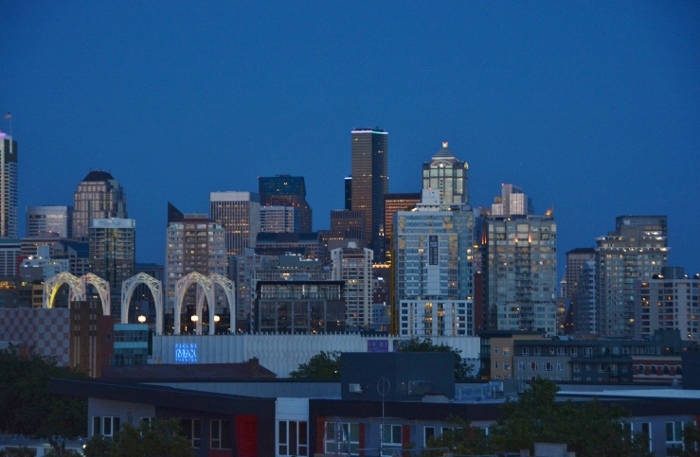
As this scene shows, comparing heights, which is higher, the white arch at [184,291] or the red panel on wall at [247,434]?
the white arch at [184,291]

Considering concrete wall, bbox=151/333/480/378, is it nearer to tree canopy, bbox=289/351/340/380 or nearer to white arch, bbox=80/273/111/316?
white arch, bbox=80/273/111/316

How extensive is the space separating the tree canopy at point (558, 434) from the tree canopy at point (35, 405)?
110 ft

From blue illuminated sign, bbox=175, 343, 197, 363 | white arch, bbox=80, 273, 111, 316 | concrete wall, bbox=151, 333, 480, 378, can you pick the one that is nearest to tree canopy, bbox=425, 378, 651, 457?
blue illuminated sign, bbox=175, 343, 197, 363

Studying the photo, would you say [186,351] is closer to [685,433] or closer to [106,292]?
[106,292]

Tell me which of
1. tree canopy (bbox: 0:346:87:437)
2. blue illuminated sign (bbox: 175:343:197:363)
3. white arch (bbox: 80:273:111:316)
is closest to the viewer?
tree canopy (bbox: 0:346:87:437)

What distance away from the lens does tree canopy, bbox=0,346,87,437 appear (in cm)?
7700

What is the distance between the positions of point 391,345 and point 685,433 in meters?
145

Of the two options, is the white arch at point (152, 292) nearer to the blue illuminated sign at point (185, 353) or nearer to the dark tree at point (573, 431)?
the blue illuminated sign at point (185, 353)

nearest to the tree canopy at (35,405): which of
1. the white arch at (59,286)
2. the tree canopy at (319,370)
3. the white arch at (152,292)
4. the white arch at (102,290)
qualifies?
the tree canopy at (319,370)

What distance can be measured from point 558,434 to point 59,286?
14014 centimetres

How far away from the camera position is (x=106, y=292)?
595 feet

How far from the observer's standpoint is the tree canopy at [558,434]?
44.2 metres

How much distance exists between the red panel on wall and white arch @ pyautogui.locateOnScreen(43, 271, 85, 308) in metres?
124

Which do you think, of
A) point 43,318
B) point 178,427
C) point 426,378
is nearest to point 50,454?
point 178,427
